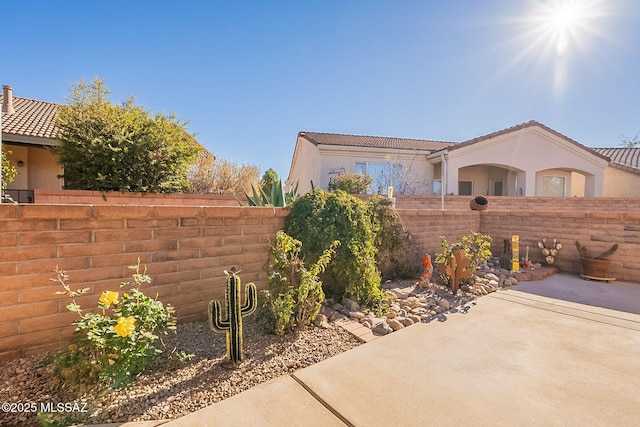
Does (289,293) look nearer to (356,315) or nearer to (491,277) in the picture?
(356,315)

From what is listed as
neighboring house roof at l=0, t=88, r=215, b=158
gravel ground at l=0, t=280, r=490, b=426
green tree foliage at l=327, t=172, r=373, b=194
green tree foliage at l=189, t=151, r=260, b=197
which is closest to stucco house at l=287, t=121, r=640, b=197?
green tree foliage at l=327, t=172, r=373, b=194

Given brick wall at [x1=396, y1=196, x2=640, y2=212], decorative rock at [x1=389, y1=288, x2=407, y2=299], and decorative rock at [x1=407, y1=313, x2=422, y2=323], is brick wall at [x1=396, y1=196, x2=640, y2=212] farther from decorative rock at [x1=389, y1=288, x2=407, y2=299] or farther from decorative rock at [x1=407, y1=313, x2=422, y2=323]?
decorative rock at [x1=407, y1=313, x2=422, y2=323]

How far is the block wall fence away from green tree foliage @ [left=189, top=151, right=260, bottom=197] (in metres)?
6.20

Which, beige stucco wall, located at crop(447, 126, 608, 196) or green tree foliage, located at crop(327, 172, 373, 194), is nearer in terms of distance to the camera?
green tree foliage, located at crop(327, 172, 373, 194)

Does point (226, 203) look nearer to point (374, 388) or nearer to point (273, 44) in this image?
point (273, 44)

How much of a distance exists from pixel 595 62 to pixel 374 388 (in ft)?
39.0

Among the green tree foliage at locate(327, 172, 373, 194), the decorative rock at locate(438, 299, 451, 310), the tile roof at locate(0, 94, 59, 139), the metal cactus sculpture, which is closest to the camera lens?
the metal cactus sculpture

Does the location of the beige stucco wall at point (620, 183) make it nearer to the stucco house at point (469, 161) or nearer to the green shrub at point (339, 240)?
the stucco house at point (469, 161)

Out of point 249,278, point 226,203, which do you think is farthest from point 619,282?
point 226,203

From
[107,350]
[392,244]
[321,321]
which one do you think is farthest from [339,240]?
[107,350]

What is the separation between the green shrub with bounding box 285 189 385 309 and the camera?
12.6 feet

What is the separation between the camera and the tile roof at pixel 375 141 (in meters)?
15.4

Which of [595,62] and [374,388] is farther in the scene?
[595,62]

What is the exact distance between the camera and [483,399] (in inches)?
81.9
